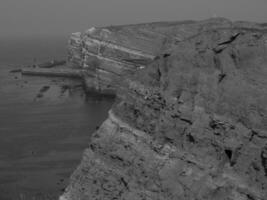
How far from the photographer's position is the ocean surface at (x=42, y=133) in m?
38.1

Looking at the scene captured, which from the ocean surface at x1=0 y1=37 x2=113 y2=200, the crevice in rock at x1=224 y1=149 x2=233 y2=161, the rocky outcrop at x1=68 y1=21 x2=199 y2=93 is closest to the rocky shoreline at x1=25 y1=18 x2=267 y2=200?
the crevice in rock at x1=224 y1=149 x2=233 y2=161

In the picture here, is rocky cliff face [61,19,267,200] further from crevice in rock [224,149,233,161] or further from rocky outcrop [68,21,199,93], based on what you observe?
rocky outcrop [68,21,199,93]

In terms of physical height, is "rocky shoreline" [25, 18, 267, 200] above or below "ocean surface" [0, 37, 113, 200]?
above

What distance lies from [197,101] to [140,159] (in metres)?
3.68

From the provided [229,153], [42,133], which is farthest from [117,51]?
[229,153]

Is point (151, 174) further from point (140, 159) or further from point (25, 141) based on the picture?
point (25, 141)

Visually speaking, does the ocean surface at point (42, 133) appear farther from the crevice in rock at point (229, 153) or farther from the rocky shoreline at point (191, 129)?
the crevice in rock at point (229, 153)

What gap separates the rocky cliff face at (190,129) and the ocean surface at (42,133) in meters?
16.2

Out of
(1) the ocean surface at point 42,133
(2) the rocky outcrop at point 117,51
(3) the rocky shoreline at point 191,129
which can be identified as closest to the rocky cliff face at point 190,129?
(3) the rocky shoreline at point 191,129

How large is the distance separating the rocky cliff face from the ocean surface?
16193 mm

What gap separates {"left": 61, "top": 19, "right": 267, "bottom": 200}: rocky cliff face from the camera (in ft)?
56.8

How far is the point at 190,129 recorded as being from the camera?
61.6ft

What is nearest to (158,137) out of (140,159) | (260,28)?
(140,159)

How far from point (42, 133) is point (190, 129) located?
3635 centimetres
